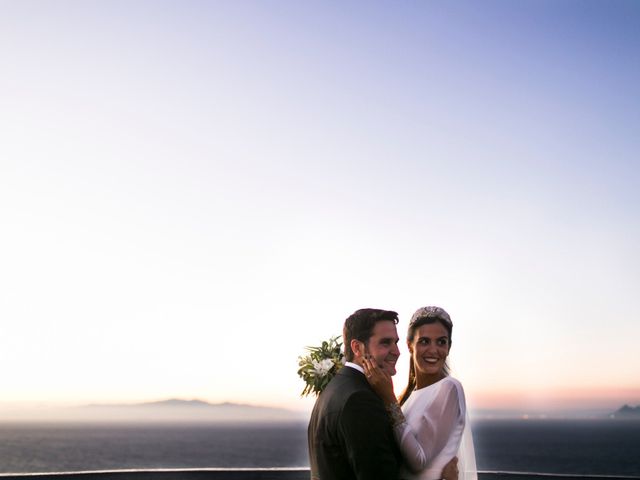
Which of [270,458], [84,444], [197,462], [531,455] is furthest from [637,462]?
[84,444]

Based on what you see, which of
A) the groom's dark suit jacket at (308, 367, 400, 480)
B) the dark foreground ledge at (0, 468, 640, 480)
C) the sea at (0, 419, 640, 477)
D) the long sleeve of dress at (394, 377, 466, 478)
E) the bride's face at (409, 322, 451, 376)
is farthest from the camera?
the sea at (0, 419, 640, 477)

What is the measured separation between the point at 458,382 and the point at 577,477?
373 cm

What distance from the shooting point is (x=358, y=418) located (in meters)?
3.70

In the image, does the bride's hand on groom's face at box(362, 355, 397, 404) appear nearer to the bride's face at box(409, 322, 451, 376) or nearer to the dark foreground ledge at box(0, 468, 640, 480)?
the bride's face at box(409, 322, 451, 376)

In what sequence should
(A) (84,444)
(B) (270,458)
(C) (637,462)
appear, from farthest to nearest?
1. (A) (84,444)
2. (B) (270,458)
3. (C) (637,462)

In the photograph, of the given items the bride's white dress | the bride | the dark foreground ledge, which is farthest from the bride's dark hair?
the dark foreground ledge

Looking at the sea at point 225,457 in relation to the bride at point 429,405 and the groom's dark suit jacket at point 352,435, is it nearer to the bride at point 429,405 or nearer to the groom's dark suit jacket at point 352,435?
the bride at point 429,405

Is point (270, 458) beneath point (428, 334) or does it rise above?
beneath

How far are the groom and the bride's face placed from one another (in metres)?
0.59

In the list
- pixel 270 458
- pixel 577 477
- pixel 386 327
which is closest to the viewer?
pixel 386 327

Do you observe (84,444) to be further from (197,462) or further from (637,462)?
(637,462)

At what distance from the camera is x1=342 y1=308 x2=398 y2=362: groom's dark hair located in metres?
4.05

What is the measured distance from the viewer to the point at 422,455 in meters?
4.13

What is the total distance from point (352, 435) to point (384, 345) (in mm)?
562
